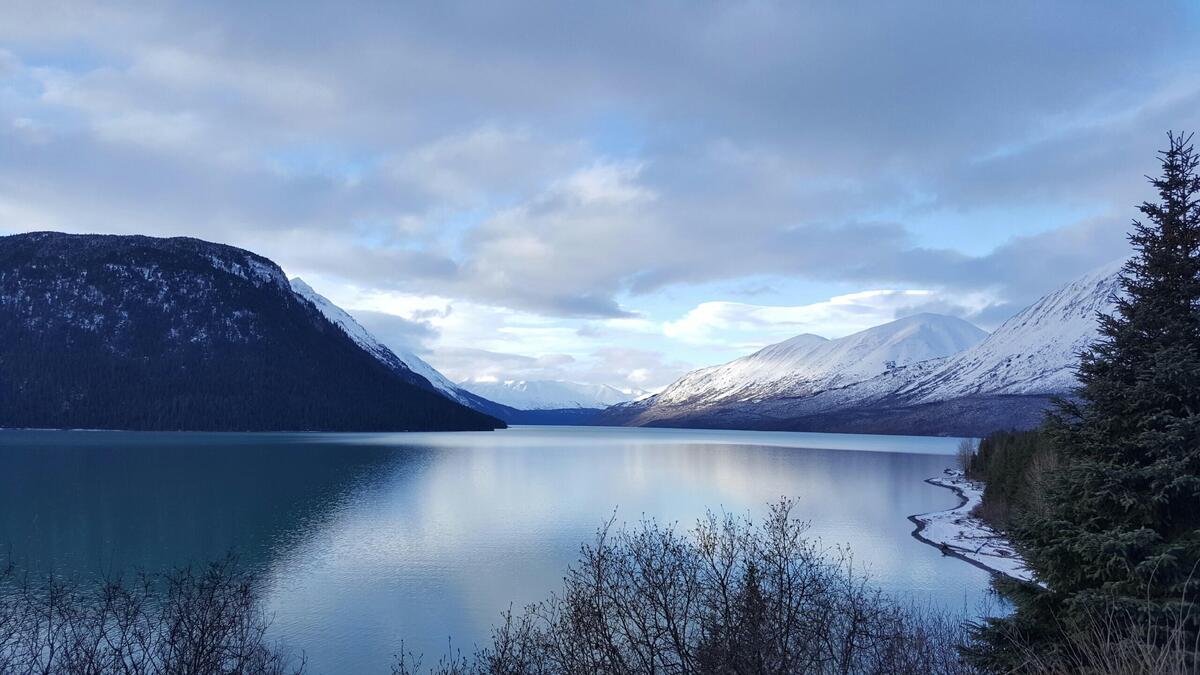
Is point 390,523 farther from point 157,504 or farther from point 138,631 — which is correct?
point 138,631

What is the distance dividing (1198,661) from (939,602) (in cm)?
2468

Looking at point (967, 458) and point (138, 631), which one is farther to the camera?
point (967, 458)

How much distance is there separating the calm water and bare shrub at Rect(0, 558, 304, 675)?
2.68 meters

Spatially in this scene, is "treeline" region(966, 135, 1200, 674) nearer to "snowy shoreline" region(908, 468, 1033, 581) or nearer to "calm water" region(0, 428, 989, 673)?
"calm water" region(0, 428, 989, 673)

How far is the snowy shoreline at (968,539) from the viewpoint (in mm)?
37875

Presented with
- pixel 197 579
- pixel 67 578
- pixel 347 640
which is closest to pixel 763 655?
pixel 347 640

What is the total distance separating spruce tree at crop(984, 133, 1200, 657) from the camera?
1053 centimetres

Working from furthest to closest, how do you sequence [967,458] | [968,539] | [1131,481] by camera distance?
[967,458] → [968,539] → [1131,481]

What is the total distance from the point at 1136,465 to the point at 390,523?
1758 inches

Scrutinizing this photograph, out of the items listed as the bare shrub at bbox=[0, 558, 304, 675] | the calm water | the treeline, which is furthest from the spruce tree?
the calm water

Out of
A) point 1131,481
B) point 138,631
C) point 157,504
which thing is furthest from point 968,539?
point 157,504

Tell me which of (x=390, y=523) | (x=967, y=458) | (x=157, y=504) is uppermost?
(x=967, y=458)

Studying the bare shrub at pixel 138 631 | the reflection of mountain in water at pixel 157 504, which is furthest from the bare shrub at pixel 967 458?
the bare shrub at pixel 138 631

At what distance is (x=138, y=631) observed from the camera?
70.2 feet
